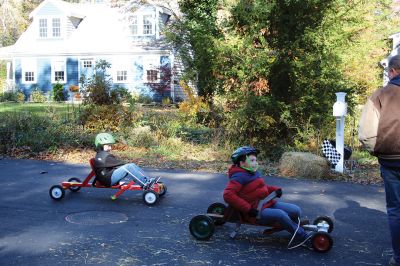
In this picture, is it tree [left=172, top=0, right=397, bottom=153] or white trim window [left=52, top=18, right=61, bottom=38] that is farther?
white trim window [left=52, top=18, right=61, bottom=38]

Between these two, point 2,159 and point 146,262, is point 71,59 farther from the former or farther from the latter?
point 146,262

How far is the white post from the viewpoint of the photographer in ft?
32.8

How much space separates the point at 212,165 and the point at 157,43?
71.3 ft

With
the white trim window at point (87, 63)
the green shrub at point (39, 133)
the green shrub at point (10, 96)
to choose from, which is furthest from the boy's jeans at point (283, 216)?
the white trim window at point (87, 63)

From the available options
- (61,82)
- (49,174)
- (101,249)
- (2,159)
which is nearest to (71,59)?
(61,82)

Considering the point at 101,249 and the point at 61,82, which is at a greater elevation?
the point at 61,82

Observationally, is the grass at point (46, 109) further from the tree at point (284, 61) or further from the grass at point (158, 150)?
the tree at point (284, 61)

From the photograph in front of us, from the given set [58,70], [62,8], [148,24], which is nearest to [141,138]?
[148,24]

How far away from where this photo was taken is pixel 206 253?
5.18 meters

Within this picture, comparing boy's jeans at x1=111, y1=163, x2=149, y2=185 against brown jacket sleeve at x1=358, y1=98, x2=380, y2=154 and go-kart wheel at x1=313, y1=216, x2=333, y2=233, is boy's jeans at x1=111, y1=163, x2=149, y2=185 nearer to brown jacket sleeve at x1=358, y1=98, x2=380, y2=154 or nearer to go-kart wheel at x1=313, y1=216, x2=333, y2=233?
go-kart wheel at x1=313, y1=216, x2=333, y2=233

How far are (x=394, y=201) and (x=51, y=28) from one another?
111 feet

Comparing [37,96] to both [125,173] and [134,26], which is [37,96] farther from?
[125,173]

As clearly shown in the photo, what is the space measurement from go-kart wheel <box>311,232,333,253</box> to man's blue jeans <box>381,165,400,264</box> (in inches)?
28.1

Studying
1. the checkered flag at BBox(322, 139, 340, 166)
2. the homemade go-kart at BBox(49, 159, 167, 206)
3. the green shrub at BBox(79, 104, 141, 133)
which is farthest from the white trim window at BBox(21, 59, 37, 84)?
the homemade go-kart at BBox(49, 159, 167, 206)
